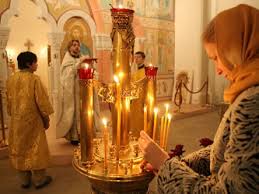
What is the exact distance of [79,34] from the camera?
7961 millimetres

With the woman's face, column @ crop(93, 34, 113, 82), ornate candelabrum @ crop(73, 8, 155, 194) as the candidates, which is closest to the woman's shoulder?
the woman's face

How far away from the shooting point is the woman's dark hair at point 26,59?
12.0ft

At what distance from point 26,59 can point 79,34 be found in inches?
174

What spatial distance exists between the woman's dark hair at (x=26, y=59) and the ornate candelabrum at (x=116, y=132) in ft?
7.43

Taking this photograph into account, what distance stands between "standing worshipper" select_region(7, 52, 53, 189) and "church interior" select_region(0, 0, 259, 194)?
29.6 inches

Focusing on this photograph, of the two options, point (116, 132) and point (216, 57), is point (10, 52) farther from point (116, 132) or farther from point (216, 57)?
point (216, 57)

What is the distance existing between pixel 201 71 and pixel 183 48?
3.30 feet

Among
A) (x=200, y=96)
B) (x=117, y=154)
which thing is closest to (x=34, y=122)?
(x=117, y=154)

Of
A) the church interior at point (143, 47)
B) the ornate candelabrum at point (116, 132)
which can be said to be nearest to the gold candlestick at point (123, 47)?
the ornate candelabrum at point (116, 132)

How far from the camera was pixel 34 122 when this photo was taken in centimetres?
380

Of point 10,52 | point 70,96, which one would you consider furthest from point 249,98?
point 10,52

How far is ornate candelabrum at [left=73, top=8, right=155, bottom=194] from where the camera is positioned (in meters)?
1.50

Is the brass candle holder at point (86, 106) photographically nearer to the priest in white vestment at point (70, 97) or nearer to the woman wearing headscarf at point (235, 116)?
the woman wearing headscarf at point (235, 116)

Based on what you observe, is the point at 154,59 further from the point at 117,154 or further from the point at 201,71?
the point at 117,154
